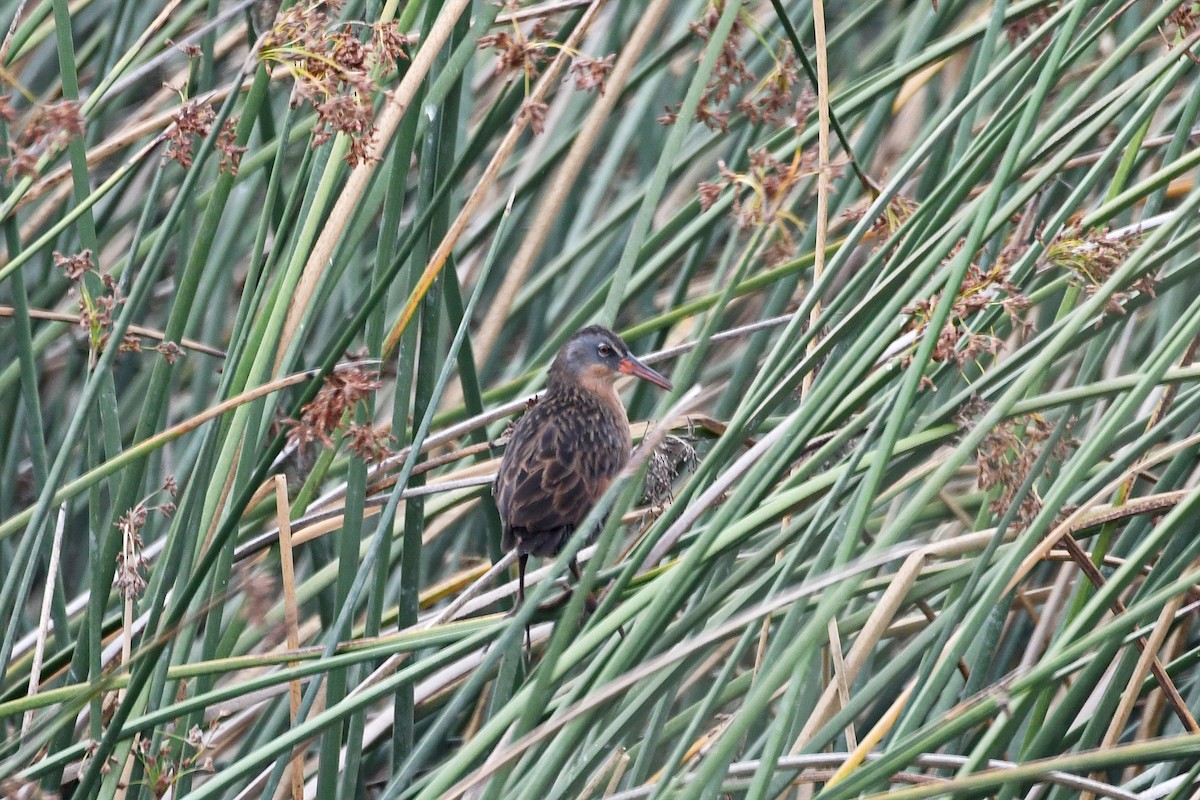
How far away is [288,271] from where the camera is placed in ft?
6.75

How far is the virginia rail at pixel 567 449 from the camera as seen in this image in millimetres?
2791

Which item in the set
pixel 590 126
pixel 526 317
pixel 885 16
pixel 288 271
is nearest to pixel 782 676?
pixel 288 271

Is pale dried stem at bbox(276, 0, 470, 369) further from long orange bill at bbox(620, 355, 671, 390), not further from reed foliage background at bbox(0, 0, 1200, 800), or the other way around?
long orange bill at bbox(620, 355, 671, 390)

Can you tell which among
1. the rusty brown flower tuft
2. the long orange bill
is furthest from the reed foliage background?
the long orange bill

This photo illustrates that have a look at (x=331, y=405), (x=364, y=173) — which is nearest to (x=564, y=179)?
(x=364, y=173)

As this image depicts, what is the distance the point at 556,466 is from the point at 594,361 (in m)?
0.37

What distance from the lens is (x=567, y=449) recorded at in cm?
299

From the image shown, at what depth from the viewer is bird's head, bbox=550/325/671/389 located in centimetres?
309

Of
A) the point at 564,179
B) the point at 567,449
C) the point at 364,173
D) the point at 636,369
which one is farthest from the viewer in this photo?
the point at 636,369

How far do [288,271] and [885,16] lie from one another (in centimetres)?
341

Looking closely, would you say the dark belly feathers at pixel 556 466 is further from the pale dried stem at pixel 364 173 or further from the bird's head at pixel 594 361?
the pale dried stem at pixel 364 173

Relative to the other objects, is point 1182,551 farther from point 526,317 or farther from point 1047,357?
point 526,317

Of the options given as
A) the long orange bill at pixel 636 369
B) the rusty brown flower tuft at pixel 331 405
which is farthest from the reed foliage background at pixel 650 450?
the long orange bill at pixel 636 369

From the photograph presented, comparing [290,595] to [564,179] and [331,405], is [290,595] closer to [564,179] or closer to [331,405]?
[331,405]
